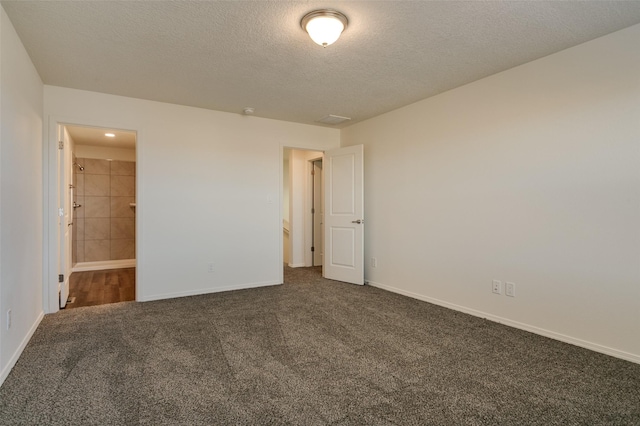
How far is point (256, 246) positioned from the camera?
178 inches

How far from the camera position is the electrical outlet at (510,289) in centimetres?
301

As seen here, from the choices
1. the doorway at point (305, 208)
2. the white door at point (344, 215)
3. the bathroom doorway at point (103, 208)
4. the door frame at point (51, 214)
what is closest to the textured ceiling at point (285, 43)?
the door frame at point (51, 214)

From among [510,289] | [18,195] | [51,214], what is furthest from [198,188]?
[510,289]

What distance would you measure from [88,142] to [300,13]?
5.36 meters

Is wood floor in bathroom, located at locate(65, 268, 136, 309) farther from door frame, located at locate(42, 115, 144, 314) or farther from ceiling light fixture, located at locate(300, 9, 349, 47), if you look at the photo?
ceiling light fixture, located at locate(300, 9, 349, 47)

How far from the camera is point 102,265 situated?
612 cm

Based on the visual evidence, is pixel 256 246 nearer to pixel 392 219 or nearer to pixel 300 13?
pixel 392 219

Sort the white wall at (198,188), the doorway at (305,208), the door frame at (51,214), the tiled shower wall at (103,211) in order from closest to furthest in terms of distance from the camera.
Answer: the door frame at (51,214) < the white wall at (198,188) < the tiled shower wall at (103,211) < the doorway at (305,208)

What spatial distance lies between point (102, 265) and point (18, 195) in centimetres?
422

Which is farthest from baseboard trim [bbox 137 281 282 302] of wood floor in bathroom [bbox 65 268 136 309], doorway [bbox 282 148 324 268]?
doorway [bbox 282 148 324 268]

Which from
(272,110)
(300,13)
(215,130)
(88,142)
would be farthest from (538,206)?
(88,142)

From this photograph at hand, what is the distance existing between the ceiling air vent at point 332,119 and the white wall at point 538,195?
2.78ft

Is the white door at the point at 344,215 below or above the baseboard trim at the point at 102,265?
above

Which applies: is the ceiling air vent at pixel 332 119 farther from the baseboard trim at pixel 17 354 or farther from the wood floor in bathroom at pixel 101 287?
the baseboard trim at pixel 17 354
